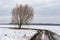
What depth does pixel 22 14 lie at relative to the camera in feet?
10.7

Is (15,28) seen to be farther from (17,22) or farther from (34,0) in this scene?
(34,0)

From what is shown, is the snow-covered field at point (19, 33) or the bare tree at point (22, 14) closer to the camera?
the snow-covered field at point (19, 33)

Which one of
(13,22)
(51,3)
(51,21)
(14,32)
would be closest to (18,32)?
(14,32)

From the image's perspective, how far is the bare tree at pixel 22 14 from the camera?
9.96ft

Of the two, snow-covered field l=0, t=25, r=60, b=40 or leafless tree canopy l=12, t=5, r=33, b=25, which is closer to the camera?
snow-covered field l=0, t=25, r=60, b=40

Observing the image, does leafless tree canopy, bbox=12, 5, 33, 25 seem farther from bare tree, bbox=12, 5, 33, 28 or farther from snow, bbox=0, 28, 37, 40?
snow, bbox=0, 28, 37, 40

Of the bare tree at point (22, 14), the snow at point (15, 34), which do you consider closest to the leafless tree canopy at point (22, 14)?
the bare tree at point (22, 14)

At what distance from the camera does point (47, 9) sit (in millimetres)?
2865

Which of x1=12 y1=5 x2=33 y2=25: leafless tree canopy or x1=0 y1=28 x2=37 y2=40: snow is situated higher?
x1=12 y1=5 x2=33 y2=25: leafless tree canopy

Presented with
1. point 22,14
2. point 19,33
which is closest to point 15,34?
point 19,33

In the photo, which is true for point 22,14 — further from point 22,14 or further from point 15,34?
point 15,34

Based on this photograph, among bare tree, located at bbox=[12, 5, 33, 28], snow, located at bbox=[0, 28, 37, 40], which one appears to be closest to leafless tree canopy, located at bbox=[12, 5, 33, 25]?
bare tree, located at bbox=[12, 5, 33, 28]

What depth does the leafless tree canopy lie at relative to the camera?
9.95 ft

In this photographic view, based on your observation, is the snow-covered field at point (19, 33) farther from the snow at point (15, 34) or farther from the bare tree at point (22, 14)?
the bare tree at point (22, 14)
